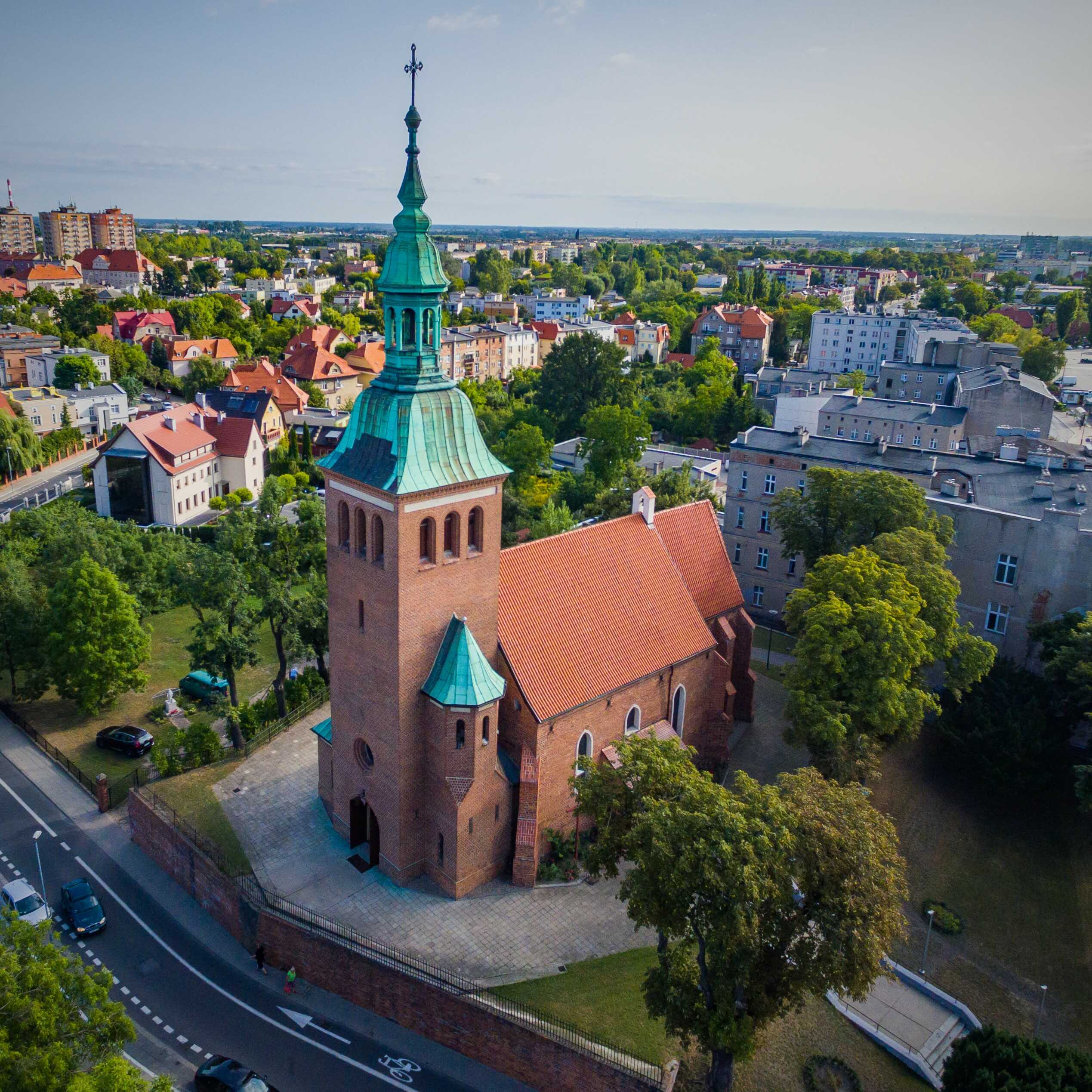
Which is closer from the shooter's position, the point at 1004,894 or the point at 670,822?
the point at 670,822

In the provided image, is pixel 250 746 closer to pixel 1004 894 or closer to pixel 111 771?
pixel 111 771

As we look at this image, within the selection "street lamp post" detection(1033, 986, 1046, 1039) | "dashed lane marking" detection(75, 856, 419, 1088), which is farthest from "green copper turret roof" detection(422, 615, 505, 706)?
"street lamp post" detection(1033, 986, 1046, 1039)

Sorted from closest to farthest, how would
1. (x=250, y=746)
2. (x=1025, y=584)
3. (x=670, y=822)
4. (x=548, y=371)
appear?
(x=670, y=822) → (x=250, y=746) → (x=1025, y=584) → (x=548, y=371)

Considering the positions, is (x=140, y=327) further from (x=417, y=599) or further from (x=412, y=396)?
(x=417, y=599)

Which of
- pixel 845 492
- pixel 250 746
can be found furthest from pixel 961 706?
pixel 250 746

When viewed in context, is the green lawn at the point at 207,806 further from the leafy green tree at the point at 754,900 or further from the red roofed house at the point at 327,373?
the red roofed house at the point at 327,373

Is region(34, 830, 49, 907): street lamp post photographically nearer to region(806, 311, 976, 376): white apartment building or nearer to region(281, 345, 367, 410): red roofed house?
region(281, 345, 367, 410): red roofed house
